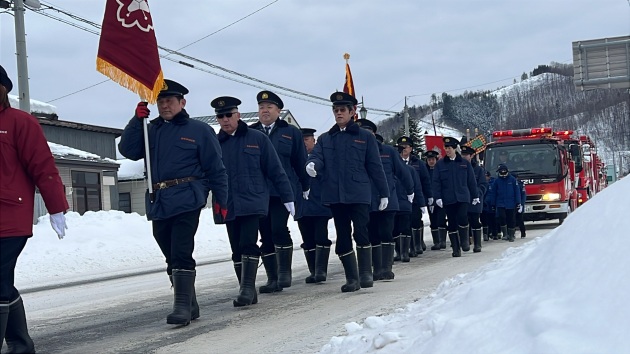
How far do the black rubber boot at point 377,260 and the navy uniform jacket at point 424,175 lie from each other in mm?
4122

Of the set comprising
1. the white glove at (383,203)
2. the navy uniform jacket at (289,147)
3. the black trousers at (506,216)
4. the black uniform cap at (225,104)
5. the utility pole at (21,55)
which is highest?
the utility pole at (21,55)

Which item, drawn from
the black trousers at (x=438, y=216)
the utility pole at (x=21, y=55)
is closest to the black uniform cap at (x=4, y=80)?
the black trousers at (x=438, y=216)

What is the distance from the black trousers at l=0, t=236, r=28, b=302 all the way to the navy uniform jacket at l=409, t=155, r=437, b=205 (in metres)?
9.75

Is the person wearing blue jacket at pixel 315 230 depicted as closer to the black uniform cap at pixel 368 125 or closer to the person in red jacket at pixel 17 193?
the black uniform cap at pixel 368 125

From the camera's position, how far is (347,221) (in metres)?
9.01

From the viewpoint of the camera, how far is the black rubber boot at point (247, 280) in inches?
311

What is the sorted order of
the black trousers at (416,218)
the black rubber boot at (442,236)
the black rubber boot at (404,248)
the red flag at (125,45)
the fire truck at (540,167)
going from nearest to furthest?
1. the red flag at (125,45)
2. the black rubber boot at (404,248)
3. the black trousers at (416,218)
4. the black rubber boot at (442,236)
5. the fire truck at (540,167)

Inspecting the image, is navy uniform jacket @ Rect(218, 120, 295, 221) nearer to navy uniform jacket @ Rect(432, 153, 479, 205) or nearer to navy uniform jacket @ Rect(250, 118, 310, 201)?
navy uniform jacket @ Rect(250, 118, 310, 201)

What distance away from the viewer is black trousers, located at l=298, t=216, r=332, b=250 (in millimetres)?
10250

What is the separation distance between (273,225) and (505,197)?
10166 mm

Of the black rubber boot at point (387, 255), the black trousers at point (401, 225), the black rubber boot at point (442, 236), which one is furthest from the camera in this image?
the black rubber boot at point (442, 236)

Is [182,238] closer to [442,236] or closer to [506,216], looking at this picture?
[442,236]

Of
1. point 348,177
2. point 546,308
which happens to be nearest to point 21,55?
point 348,177

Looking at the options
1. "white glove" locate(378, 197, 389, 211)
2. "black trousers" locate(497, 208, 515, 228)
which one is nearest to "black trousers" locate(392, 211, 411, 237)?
"white glove" locate(378, 197, 389, 211)
